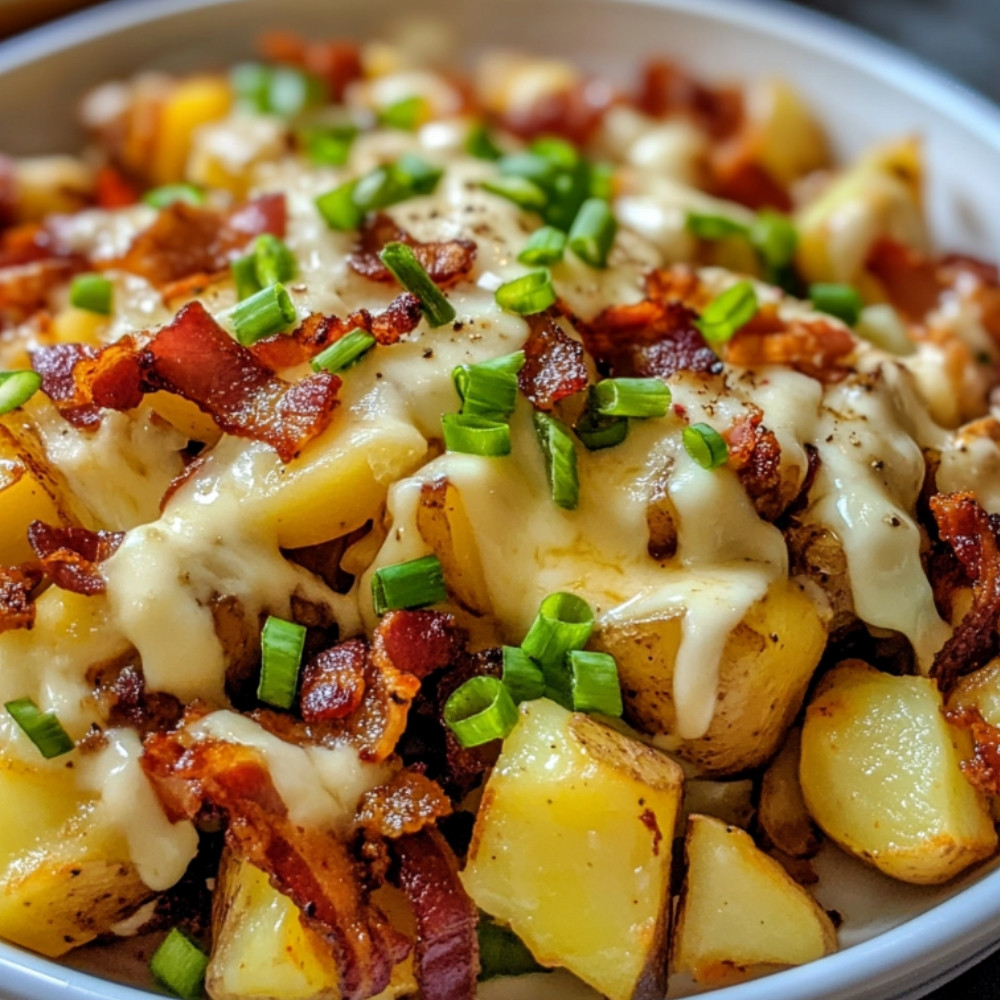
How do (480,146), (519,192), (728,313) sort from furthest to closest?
(480,146)
(519,192)
(728,313)

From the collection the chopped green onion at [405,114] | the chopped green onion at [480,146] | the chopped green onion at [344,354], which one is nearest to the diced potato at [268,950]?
the chopped green onion at [344,354]

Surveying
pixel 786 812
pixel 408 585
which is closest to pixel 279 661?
pixel 408 585

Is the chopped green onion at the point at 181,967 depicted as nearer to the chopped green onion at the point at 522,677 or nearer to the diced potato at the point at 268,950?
the diced potato at the point at 268,950

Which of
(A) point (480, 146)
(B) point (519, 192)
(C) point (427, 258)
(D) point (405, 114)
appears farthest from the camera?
(D) point (405, 114)

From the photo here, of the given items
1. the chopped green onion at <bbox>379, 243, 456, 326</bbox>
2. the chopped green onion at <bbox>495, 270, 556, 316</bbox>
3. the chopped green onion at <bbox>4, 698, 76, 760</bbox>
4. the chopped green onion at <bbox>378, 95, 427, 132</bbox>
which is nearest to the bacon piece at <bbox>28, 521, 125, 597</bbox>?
the chopped green onion at <bbox>4, 698, 76, 760</bbox>

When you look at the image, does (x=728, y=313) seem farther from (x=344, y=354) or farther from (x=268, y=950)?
(x=268, y=950)

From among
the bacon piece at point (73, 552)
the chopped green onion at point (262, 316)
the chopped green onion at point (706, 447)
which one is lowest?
the bacon piece at point (73, 552)

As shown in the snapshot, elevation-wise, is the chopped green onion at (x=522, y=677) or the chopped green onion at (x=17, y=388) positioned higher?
the chopped green onion at (x=17, y=388)

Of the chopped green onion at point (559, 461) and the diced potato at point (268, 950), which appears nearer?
the diced potato at point (268, 950)
